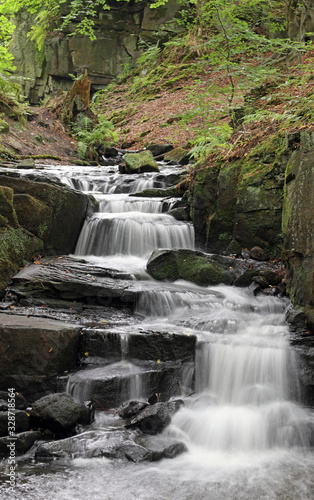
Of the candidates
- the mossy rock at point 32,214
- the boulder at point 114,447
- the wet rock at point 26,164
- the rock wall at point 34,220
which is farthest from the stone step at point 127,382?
the wet rock at point 26,164

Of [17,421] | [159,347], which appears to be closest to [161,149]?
[159,347]

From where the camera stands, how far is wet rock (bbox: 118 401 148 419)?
423cm

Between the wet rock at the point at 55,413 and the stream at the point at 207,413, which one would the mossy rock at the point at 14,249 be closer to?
the stream at the point at 207,413

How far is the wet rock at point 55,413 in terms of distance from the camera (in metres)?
3.87

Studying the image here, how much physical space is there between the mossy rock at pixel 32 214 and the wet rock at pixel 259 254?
154 inches

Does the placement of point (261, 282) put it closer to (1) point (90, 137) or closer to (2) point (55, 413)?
(2) point (55, 413)

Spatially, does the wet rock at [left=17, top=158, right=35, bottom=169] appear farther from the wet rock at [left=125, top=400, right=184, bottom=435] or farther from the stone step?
the wet rock at [left=125, top=400, right=184, bottom=435]

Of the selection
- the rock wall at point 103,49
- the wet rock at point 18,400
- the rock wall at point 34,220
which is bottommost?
the wet rock at point 18,400

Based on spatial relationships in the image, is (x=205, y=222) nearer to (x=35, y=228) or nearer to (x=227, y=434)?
(x=35, y=228)

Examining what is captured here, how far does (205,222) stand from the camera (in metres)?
8.30

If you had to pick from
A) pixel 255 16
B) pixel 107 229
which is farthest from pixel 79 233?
pixel 255 16

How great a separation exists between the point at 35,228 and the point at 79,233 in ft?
3.91

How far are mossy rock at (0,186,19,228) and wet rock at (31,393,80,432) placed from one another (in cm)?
376

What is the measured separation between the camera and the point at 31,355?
452 centimetres
